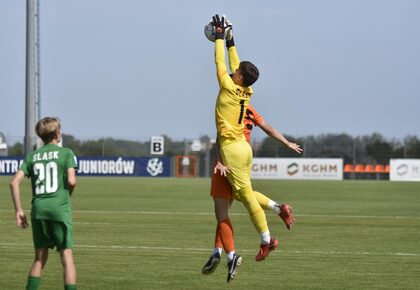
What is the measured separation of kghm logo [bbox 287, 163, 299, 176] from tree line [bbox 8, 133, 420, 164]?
7895mm

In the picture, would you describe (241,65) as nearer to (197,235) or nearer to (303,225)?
(197,235)

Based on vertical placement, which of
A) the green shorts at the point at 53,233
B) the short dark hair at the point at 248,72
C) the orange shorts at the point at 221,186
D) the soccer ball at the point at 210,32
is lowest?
the green shorts at the point at 53,233

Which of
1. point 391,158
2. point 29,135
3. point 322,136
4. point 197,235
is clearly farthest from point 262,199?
point 322,136

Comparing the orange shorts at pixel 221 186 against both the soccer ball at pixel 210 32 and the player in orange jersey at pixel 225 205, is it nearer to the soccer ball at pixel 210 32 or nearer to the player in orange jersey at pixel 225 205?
the player in orange jersey at pixel 225 205

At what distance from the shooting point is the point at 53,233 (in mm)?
11242

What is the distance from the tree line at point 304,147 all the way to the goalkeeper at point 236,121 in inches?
2409

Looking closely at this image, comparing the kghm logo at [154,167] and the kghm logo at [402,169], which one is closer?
the kghm logo at [154,167]

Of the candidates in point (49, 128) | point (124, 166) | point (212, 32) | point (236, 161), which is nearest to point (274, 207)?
point (236, 161)

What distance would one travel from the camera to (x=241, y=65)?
13477 millimetres

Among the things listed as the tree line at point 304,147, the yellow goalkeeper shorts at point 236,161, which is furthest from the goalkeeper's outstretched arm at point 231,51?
the tree line at point 304,147

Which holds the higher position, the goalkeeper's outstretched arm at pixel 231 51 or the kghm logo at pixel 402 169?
the goalkeeper's outstretched arm at pixel 231 51

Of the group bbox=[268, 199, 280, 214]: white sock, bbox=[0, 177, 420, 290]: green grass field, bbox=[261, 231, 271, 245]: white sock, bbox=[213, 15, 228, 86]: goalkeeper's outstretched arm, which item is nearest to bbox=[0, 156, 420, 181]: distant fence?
bbox=[0, 177, 420, 290]: green grass field

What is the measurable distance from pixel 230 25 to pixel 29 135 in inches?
1429

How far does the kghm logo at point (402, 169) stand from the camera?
6919 cm
